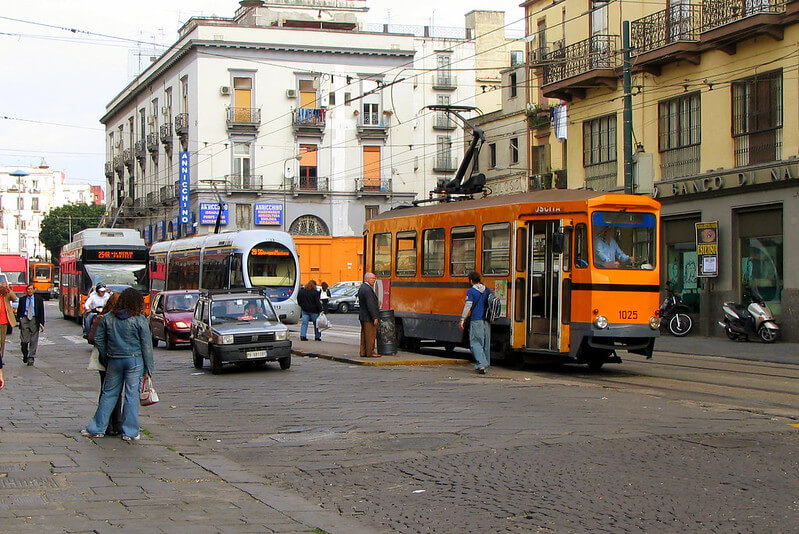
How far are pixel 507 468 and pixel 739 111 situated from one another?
21.4m

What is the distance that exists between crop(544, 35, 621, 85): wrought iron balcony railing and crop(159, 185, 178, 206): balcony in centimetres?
3674

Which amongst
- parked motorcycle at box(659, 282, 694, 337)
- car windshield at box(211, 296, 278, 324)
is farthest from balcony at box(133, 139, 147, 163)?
car windshield at box(211, 296, 278, 324)

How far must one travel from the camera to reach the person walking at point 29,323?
Result: 22.7m

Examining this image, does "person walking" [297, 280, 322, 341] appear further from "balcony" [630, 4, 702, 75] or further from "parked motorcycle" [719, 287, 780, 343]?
"balcony" [630, 4, 702, 75]

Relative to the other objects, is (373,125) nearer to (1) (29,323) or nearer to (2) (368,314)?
(1) (29,323)

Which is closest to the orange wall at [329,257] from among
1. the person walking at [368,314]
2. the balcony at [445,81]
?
the balcony at [445,81]

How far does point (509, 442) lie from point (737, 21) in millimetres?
19251

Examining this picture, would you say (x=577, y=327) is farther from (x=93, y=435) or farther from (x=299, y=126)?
(x=299, y=126)

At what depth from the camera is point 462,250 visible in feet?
66.5

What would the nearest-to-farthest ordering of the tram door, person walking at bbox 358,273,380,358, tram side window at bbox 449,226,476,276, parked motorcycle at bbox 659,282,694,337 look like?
the tram door < tram side window at bbox 449,226,476,276 < person walking at bbox 358,273,380,358 < parked motorcycle at bbox 659,282,694,337

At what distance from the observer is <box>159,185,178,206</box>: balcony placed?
66.7 meters

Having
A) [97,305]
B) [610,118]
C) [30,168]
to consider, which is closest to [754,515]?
[97,305]

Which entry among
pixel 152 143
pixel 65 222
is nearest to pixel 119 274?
pixel 152 143

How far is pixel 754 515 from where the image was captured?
7328 millimetres
